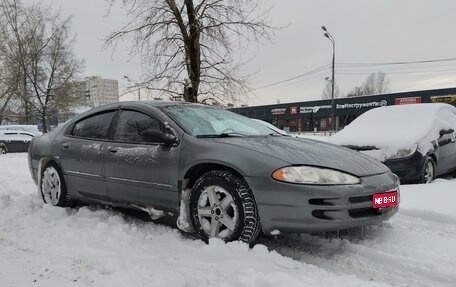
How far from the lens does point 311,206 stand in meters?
3.28

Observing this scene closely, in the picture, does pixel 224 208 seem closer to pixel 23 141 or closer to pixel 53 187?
pixel 53 187

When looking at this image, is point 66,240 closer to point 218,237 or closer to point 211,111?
point 218,237

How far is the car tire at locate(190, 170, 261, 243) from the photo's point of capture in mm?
3463

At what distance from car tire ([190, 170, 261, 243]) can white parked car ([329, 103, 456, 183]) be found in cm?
405

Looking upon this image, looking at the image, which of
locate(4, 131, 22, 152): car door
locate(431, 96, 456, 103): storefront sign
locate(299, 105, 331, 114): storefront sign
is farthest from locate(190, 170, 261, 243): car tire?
locate(299, 105, 331, 114): storefront sign

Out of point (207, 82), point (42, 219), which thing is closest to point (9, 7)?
point (207, 82)

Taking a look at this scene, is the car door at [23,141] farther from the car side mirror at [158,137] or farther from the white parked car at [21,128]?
the car side mirror at [158,137]

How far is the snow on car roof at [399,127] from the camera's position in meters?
7.07

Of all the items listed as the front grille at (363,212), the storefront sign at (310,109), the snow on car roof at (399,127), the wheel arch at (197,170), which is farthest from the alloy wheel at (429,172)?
the storefront sign at (310,109)

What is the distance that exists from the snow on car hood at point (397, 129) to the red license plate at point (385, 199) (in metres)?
3.40

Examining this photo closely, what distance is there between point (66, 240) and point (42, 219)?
2.92 feet

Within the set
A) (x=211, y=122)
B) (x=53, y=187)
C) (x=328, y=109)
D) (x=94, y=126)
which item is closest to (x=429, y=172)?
(x=211, y=122)

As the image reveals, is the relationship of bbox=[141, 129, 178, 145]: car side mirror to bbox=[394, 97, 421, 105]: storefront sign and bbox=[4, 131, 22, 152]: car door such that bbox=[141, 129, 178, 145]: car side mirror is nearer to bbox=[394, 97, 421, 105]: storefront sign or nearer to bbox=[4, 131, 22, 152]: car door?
bbox=[4, 131, 22, 152]: car door

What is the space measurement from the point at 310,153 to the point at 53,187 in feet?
11.0
